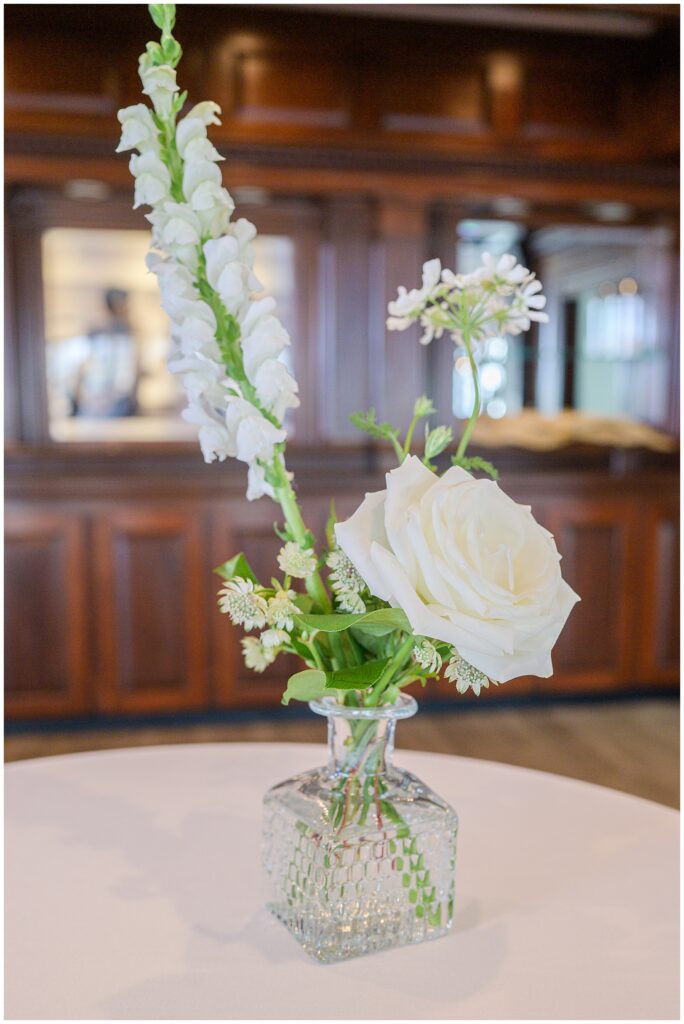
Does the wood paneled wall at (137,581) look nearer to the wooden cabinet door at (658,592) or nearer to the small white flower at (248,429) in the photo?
the wooden cabinet door at (658,592)

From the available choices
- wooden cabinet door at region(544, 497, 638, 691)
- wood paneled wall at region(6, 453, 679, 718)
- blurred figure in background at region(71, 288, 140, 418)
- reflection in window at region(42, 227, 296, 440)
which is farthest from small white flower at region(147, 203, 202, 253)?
Answer: wooden cabinet door at region(544, 497, 638, 691)

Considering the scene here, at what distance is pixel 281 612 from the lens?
2.18ft

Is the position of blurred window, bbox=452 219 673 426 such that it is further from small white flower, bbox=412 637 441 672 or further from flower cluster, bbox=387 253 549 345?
small white flower, bbox=412 637 441 672

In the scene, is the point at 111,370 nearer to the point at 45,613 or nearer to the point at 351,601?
the point at 45,613

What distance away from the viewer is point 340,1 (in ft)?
9.48

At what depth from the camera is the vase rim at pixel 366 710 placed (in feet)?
2.31

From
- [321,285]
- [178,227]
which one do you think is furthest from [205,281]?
[321,285]

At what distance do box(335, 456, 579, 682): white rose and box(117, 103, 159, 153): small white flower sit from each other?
315 mm

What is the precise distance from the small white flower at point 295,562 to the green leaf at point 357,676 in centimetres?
8

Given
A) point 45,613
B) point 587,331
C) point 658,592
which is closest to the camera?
point 45,613

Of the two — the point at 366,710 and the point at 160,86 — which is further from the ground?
the point at 160,86

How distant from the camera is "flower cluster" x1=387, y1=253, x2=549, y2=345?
77 centimetres

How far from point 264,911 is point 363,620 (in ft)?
1.00

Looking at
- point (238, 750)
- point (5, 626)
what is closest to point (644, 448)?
point (5, 626)
